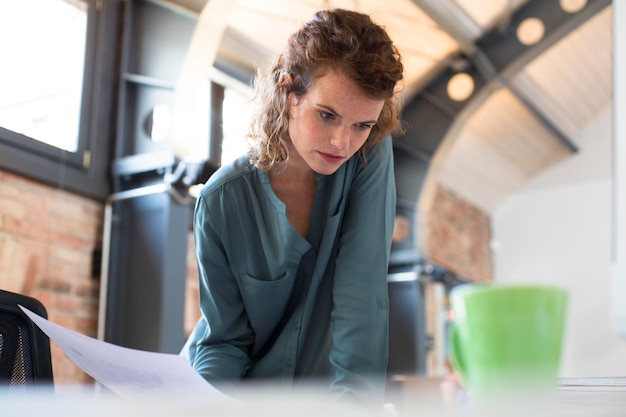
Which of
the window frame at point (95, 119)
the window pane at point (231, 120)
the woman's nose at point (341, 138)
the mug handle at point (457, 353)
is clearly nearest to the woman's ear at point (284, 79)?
the woman's nose at point (341, 138)

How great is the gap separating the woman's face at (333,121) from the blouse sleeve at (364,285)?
0.16 ft

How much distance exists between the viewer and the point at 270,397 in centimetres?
22

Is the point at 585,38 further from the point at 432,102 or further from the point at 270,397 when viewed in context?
the point at 270,397

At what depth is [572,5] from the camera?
414cm

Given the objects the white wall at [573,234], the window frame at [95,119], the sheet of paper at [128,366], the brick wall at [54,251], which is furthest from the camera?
the white wall at [573,234]

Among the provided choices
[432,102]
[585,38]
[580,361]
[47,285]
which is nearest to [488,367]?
[47,285]

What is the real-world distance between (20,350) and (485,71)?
3.82 metres

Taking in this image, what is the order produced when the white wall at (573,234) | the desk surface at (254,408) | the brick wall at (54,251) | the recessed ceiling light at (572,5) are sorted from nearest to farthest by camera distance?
the desk surface at (254,408) → the brick wall at (54,251) → the recessed ceiling light at (572,5) → the white wall at (573,234)

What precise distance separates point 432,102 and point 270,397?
4039mm

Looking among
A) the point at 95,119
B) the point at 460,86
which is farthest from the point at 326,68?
the point at 460,86

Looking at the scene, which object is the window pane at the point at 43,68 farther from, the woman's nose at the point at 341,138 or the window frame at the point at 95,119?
the woman's nose at the point at 341,138

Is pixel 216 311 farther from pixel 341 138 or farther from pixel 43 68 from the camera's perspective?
pixel 43 68

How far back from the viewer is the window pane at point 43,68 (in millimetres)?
2172

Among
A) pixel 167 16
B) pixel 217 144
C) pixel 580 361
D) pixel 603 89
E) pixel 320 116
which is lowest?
pixel 580 361
